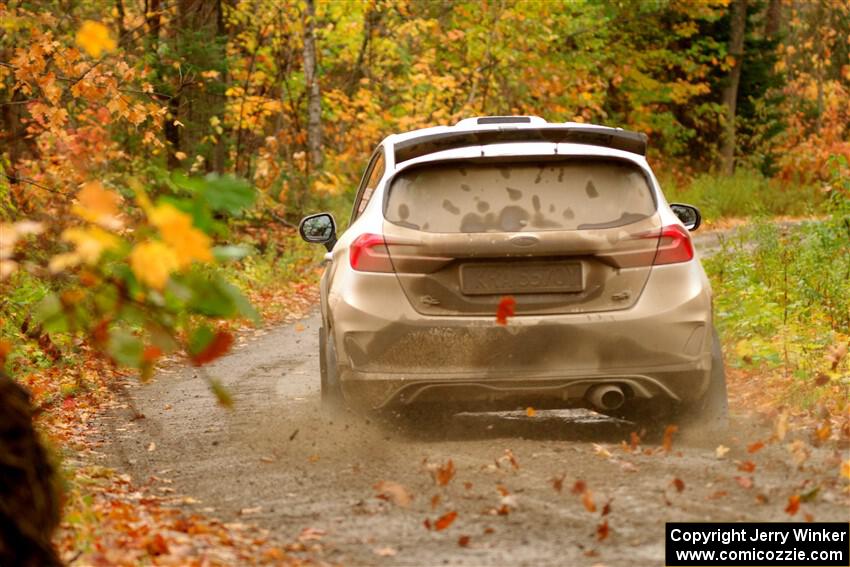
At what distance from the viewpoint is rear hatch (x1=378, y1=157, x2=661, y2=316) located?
273 inches

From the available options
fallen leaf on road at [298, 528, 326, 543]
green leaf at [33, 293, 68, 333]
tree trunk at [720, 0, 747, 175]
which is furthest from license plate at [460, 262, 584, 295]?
tree trunk at [720, 0, 747, 175]

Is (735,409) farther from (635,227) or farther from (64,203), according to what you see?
(64,203)

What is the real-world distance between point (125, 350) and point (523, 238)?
293 centimetres

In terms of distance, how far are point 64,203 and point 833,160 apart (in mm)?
9038

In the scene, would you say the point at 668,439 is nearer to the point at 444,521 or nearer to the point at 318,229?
the point at 444,521

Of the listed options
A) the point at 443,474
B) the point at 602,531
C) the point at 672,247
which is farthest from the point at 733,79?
the point at 602,531

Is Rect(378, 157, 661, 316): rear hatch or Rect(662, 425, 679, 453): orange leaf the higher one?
Rect(378, 157, 661, 316): rear hatch

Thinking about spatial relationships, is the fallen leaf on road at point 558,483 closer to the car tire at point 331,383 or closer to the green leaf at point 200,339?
the car tire at point 331,383

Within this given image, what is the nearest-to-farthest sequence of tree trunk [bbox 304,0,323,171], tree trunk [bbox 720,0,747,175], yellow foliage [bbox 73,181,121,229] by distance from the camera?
yellow foliage [bbox 73,181,121,229] < tree trunk [bbox 304,0,323,171] < tree trunk [bbox 720,0,747,175]

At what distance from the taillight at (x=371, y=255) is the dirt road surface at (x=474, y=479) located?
102cm

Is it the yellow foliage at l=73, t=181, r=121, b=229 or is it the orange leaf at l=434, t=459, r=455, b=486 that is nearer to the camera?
the yellow foliage at l=73, t=181, r=121, b=229

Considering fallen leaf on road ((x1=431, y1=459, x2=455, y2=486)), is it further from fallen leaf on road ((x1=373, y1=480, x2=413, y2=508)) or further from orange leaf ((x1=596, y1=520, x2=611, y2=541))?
orange leaf ((x1=596, y1=520, x2=611, y2=541))

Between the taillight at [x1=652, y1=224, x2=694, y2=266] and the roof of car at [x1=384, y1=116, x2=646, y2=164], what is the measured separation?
69 cm

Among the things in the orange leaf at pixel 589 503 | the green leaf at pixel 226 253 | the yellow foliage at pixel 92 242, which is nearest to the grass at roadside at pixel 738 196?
the orange leaf at pixel 589 503
